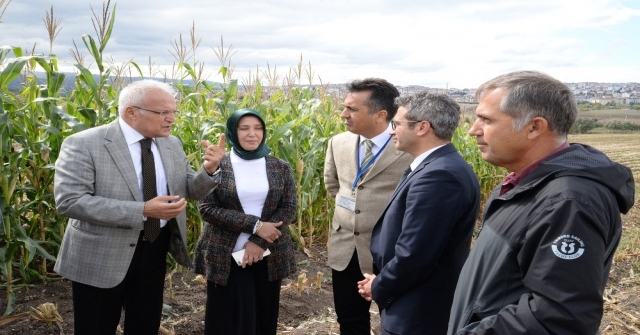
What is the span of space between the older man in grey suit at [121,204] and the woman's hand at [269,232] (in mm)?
410

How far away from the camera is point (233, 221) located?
3.42 metres

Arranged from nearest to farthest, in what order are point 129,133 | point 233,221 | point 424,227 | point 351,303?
point 424,227 < point 129,133 < point 233,221 < point 351,303

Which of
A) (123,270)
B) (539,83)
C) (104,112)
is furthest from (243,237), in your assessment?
(539,83)

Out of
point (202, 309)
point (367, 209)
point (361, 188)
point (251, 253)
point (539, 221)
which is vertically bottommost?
point (202, 309)

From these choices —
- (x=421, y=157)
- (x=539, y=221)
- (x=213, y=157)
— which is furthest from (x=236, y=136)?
(x=539, y=221)

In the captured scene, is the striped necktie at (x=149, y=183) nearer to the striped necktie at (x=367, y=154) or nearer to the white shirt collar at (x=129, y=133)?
the white shirt collar at (x=129, y=133)

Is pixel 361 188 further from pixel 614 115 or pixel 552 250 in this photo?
pixel 614 115

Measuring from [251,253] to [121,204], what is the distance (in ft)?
2.83

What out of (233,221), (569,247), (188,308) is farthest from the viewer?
(188,308)

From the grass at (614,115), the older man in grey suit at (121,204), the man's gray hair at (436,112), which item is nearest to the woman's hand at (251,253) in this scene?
the older man in grey suit at (121,204)

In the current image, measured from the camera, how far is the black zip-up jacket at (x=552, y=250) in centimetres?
150

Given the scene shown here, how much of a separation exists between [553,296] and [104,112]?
3851 millimetres

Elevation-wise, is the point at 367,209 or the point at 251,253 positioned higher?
the point at 367,209

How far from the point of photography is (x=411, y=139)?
2.69 m
